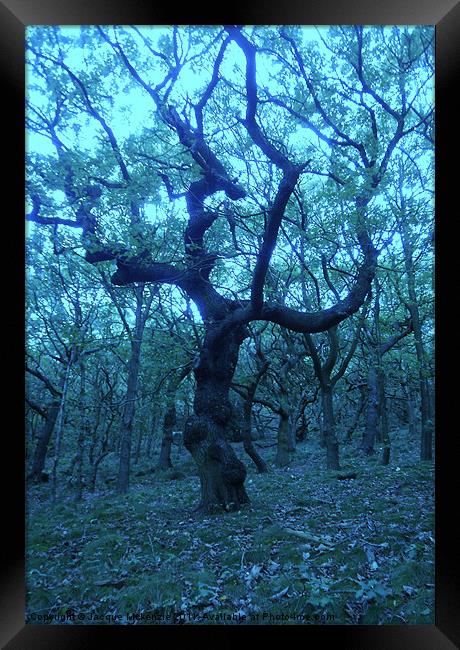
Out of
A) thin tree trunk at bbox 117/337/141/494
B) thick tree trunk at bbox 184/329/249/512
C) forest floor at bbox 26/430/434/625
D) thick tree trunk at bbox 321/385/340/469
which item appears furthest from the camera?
thick tree trunk at bbox 321/385/340/469

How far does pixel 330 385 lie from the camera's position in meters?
6.55

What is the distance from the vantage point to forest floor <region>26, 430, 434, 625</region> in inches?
111

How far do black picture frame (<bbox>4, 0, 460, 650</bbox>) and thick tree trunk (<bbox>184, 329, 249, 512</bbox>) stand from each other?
4.99 feet

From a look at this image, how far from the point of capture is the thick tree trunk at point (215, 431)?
425cm

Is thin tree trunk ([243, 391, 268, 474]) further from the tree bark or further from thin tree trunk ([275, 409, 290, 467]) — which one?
the tree bark

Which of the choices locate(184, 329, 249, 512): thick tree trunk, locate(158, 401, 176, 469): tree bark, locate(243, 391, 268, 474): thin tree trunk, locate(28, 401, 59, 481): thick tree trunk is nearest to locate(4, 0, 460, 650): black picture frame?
locate(184, 329, 249, 512): thick tree trunk

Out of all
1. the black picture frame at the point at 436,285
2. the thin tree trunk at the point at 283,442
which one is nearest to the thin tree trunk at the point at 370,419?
the thin tree trunk at the point at 283,442

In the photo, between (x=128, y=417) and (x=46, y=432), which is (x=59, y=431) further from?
(x=128, y=417)

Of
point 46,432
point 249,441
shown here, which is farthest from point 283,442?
point 46,432

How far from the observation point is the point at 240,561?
10.6 ft

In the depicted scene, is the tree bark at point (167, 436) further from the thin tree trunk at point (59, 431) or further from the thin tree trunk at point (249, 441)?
the thin tree trunk at point (59, 431)

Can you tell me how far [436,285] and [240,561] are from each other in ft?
8.85

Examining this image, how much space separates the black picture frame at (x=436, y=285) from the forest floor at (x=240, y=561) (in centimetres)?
11
